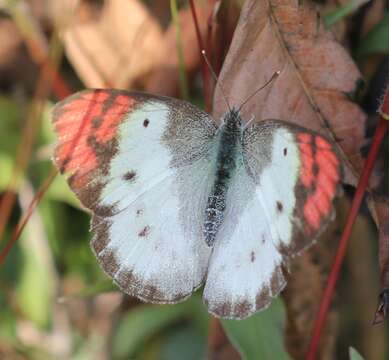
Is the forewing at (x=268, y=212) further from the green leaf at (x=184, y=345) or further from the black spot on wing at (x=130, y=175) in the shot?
the green leaf at (x=184, y=345)

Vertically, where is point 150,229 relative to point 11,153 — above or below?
above

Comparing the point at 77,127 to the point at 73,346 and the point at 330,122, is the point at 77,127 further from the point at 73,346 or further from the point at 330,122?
the point at 73,346

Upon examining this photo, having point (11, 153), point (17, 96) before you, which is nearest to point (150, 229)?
point (11, 153)

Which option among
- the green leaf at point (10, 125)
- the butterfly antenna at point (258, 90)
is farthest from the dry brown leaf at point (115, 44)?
the butterfly antenna at point (258, 90)

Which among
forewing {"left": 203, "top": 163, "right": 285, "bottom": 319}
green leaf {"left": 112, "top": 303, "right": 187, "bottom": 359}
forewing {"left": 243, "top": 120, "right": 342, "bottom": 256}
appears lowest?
green leaf {"left": 112, "top": 303, "right": 187, "bottom": 359}

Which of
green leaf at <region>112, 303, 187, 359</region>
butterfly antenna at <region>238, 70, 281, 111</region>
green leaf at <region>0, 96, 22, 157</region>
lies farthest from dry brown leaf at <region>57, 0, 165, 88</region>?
green leaf at <region>112, 303, 187, 359</region>

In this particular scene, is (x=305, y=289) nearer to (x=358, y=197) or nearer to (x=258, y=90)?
(x=358, y=197)

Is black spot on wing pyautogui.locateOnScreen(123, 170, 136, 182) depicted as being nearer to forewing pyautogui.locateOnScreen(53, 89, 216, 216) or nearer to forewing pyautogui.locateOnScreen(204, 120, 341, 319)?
forewing pyautogui.locateOnScreen(53, 89, 216, 216)
